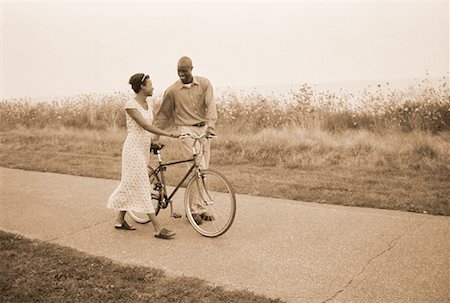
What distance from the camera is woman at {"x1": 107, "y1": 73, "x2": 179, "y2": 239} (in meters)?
5.82

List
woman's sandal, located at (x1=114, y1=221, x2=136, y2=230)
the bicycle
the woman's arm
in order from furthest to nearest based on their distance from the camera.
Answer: woman's sandal, located at (x1=114, y1=221, x2=136, y2=230) < the woman's arm < the bicycle

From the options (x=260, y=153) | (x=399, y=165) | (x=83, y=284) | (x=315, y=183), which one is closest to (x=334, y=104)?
(x=260, y=153)

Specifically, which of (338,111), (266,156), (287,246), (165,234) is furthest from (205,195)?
(338,111)

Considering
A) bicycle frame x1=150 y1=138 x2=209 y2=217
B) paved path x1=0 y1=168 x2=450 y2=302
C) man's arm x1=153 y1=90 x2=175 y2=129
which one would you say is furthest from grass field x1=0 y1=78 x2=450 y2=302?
man's arm x1=153 y1=90 x2=175 y2=129

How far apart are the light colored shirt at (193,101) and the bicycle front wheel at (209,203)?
75 cm

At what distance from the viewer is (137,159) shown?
233 inches

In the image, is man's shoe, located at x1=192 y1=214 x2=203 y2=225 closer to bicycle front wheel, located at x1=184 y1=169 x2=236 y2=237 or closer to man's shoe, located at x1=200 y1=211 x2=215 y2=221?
bicycle front wheel, located at x1=184 y1=169 x2=236 y2=237

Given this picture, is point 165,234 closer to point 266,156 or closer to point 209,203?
point 209,203

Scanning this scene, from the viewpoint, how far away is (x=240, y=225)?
6160mm

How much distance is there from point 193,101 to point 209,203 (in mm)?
1276

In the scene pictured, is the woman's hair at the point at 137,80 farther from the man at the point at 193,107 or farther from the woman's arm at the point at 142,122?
the man at the point at 193,107

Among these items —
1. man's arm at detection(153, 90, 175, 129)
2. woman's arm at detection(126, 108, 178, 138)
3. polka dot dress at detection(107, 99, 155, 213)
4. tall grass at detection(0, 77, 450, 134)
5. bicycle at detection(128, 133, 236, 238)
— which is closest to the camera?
bicycle at detection(128, 133, 236, 238)

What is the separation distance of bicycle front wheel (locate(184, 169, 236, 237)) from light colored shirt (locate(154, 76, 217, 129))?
75 centimetres

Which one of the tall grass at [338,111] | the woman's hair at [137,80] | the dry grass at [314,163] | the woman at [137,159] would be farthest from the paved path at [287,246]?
the tall grass at [338,111]
